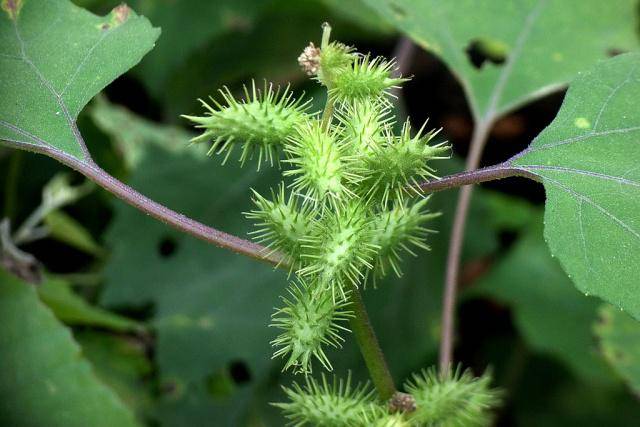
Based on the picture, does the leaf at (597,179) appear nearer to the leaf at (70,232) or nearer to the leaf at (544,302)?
the leaf at (544,302)

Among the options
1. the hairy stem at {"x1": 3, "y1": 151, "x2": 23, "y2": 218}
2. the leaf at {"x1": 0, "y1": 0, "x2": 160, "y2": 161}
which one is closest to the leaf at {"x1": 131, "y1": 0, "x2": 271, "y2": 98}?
the hairy stem at {"x1": 3, "y1": 151, "x2": 23, "y2": 218}

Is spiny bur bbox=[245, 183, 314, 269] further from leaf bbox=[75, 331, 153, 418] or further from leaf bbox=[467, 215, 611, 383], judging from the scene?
leaf bbox=[467, 215, 611, 383]

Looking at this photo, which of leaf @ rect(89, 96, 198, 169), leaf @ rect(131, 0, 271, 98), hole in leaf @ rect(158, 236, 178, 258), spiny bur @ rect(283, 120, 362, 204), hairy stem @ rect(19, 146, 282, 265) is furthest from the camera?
leaf @ rect(131, 0, 271, 98)

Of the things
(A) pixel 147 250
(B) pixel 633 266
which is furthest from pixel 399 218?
(A) pixel 147 250

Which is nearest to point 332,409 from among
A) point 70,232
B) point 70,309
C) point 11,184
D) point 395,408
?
point 395,408

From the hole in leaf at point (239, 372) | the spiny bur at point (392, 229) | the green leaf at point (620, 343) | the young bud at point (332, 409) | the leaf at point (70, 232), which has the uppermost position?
the spiny bur at point (392, 229)

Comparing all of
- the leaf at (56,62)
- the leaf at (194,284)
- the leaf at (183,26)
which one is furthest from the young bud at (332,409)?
the leaf at (183,26)
